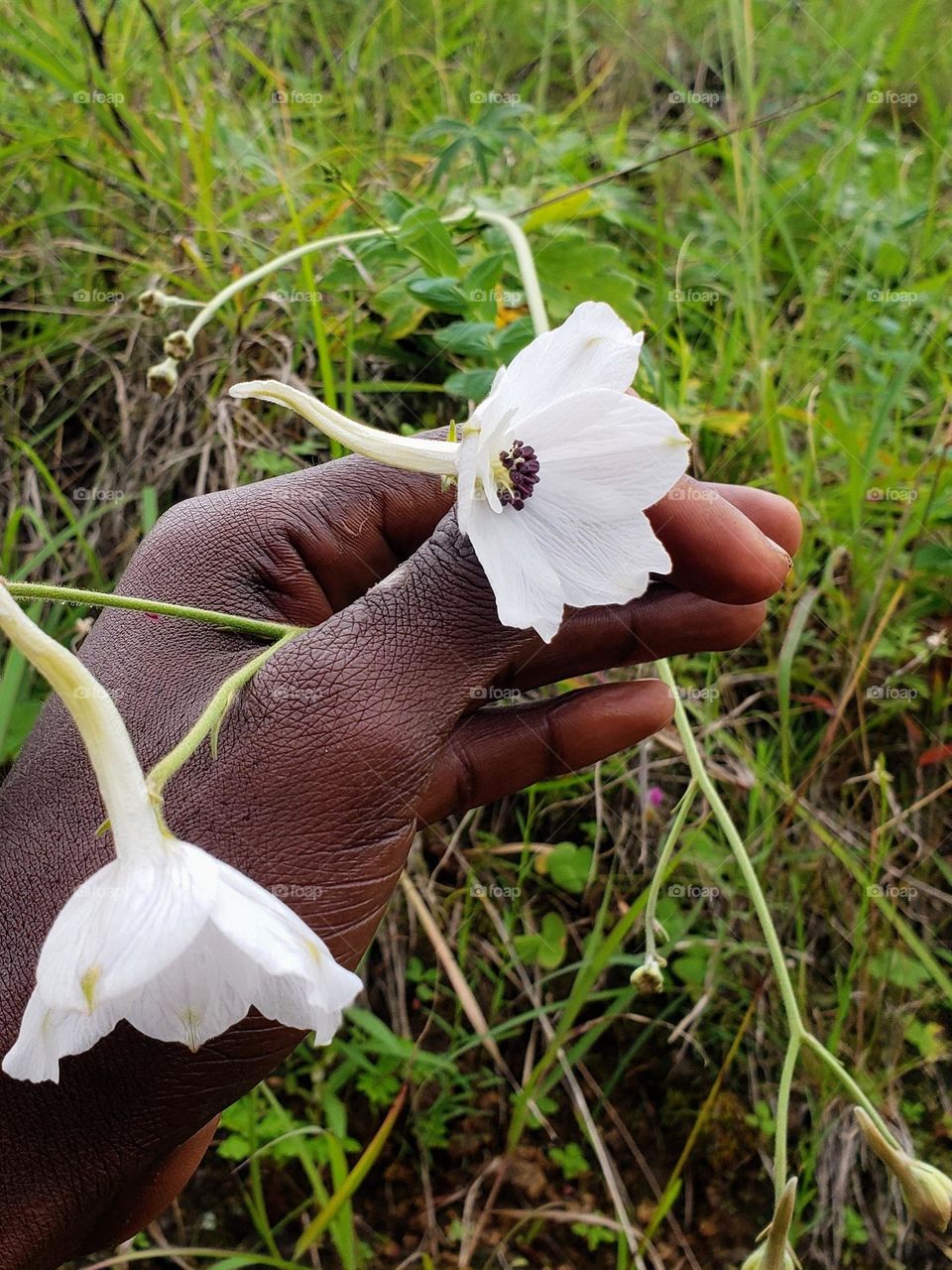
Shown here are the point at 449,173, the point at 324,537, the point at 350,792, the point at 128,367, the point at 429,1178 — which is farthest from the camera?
the point at 449,173

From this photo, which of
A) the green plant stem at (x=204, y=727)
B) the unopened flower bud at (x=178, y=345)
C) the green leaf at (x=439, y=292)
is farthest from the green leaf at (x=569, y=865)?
the unopened flower bud at (x=178, y=345)

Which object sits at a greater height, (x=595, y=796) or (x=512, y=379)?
(x=512, y=379)

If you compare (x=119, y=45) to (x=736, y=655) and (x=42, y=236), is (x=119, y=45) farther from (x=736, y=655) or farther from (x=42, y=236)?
(x=736, y=655)

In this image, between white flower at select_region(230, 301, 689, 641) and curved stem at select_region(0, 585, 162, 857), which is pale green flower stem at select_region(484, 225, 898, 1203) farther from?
curved stem at select_region(0, 585, 162, 857)

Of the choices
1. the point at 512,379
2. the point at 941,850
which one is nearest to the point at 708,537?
the point at 512,379

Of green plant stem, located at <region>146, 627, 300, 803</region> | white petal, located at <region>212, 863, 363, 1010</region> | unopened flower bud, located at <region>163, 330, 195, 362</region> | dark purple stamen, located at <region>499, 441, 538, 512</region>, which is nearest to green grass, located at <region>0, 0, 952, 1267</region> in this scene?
unopened flower bud, located at <region>163, 330, 195, 362</region>

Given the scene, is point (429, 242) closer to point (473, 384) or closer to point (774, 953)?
point (473, 384)

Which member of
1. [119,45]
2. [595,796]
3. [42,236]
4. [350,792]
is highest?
[119,45]
